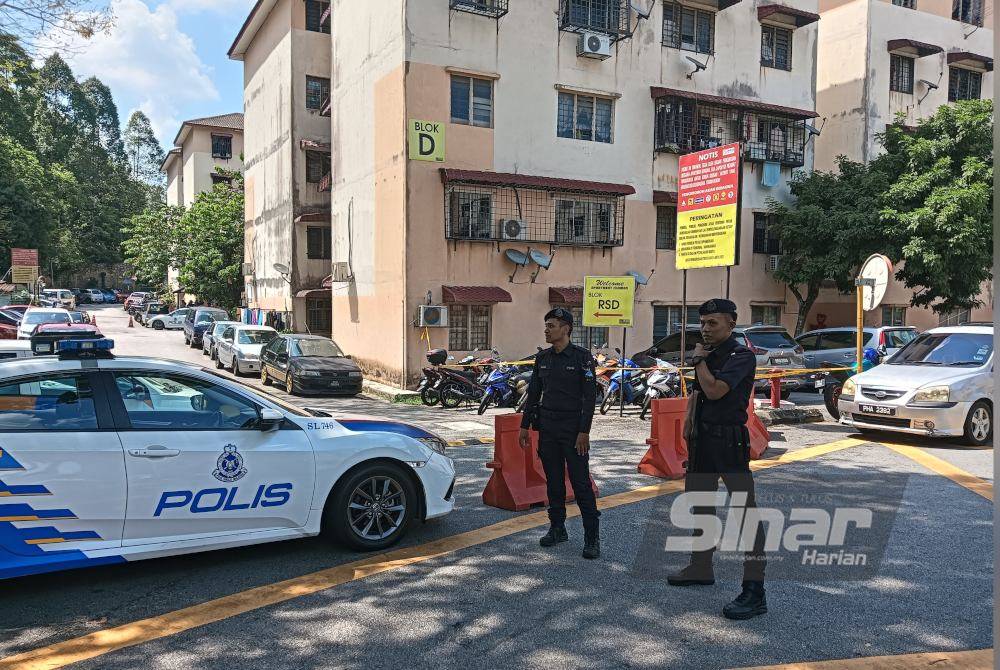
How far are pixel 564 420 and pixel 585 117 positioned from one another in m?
16.0

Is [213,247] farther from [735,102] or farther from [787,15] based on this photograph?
[787,15]

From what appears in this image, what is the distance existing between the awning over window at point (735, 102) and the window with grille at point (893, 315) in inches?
304

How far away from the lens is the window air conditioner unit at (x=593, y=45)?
19125mm

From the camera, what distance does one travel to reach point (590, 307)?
1334 cm

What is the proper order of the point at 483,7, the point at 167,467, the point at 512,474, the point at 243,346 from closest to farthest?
the point at 167,467, the point at 512,474, the point at 483,7, the point at 243,346

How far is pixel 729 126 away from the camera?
21.9 metres

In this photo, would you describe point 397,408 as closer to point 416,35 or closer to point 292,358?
point 292,358

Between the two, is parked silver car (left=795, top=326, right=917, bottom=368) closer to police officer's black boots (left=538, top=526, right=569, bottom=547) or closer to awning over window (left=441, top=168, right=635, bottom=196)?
awning over window (left=441, top=168, right=635, bottom=196)

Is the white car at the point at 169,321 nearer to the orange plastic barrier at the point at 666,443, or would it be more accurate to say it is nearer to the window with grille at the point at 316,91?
the window with grille at the point at 316,91

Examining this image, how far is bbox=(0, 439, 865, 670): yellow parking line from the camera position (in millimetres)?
3920

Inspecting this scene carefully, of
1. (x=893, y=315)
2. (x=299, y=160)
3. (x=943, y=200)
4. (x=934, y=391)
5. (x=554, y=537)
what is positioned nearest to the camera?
(x=554, y=537)

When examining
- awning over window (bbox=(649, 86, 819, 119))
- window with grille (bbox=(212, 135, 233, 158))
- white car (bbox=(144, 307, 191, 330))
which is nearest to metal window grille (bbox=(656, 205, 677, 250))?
awning over window (bbox=(649, 86, 819, 119))

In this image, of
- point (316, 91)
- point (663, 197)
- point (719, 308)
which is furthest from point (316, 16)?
point (719, 308)

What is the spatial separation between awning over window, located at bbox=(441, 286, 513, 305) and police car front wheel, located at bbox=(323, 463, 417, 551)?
12.5 m
